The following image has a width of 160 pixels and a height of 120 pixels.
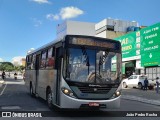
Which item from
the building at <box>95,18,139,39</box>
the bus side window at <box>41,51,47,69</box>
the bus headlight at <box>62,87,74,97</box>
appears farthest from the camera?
the building at <box>95,18,139,39</box>

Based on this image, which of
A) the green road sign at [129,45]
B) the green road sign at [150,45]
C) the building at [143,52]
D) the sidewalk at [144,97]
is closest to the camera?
the sidewalk at [144,97]

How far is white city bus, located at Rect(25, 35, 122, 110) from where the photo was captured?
11641mm

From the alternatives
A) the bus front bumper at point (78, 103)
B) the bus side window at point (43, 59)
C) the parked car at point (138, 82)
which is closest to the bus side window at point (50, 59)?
the bus side window at point (43, 59)

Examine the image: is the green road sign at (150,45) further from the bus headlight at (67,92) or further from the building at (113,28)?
the bus headlight at (67,92)

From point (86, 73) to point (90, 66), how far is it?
0.32m

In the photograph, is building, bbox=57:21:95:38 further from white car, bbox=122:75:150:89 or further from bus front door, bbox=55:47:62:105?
bus front door, bbox=55:47:62:105

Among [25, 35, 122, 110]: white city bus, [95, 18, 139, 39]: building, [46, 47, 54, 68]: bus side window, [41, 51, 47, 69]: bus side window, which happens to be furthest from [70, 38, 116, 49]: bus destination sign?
[95, 18, 139, 39]: building

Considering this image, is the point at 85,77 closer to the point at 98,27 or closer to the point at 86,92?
the point at 86,92

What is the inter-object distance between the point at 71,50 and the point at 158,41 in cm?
2976

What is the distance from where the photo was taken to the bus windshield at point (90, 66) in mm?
11769

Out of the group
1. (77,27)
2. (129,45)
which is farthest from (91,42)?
(77,27)

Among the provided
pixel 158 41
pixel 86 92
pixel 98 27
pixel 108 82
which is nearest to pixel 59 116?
pixel 86 92

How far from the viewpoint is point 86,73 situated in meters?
11.8

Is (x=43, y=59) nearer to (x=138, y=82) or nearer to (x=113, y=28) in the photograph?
(x=138, y=82)
